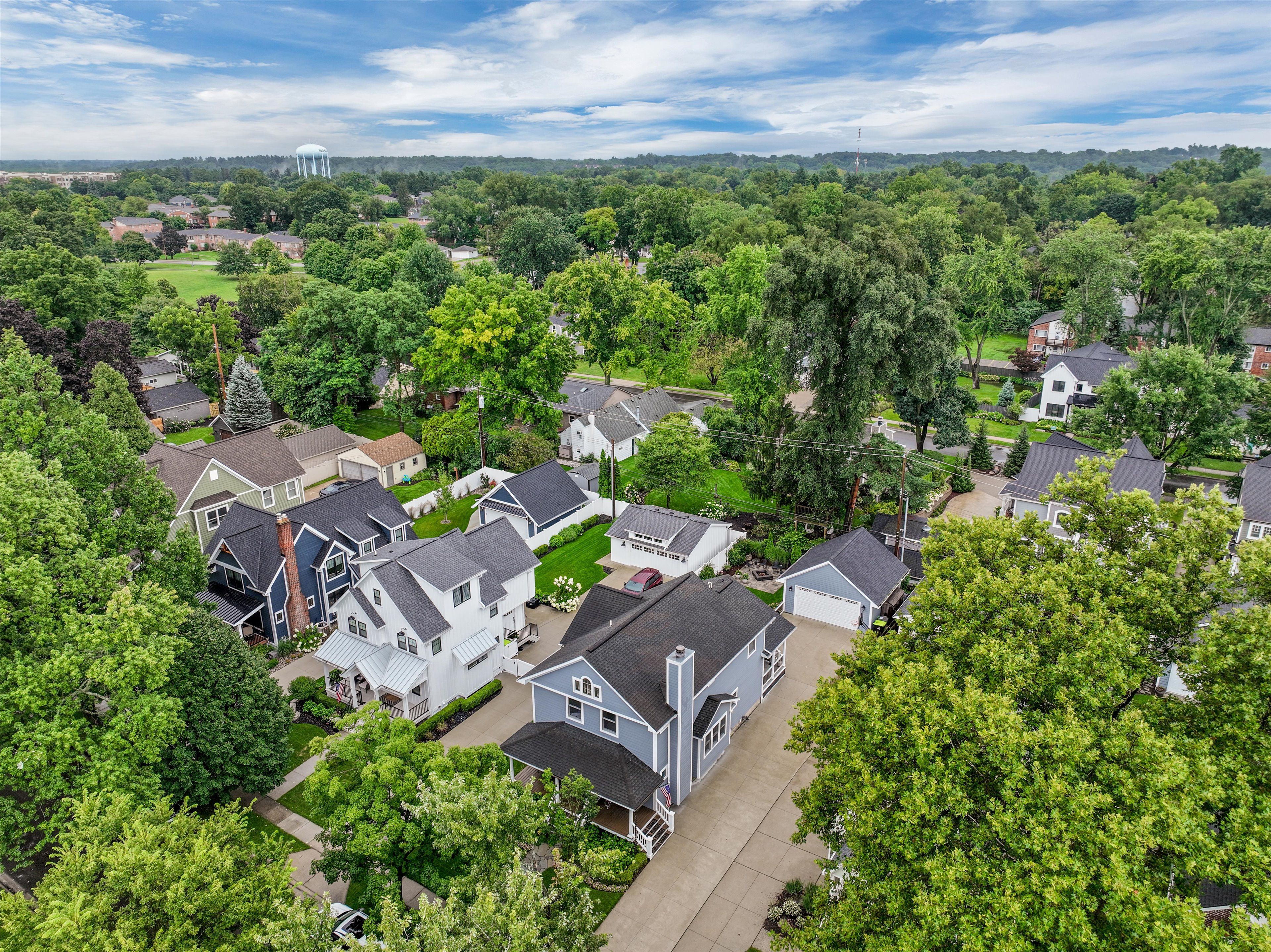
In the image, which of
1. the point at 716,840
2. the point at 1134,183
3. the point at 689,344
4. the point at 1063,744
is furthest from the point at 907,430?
the point at 1134,183

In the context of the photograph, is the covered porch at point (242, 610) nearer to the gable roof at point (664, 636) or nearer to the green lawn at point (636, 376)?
the gable roof at point (664, 636)

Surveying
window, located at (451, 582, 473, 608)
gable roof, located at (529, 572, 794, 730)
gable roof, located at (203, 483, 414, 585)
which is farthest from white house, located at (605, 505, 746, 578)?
window, located at (451, 582, 473, 608)

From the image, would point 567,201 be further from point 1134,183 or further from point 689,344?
point 1134,183

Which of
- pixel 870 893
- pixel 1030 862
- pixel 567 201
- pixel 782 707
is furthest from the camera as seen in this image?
pixel 567 201

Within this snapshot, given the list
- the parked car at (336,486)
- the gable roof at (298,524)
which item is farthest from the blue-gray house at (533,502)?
the parked car at (336,486)

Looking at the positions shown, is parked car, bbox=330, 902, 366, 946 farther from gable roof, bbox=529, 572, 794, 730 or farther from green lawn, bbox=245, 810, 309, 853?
gable roof, bbox=529, 572, 794, 730

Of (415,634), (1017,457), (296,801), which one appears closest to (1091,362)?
(1017,457)

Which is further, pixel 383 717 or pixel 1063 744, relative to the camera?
pixel 383 717
